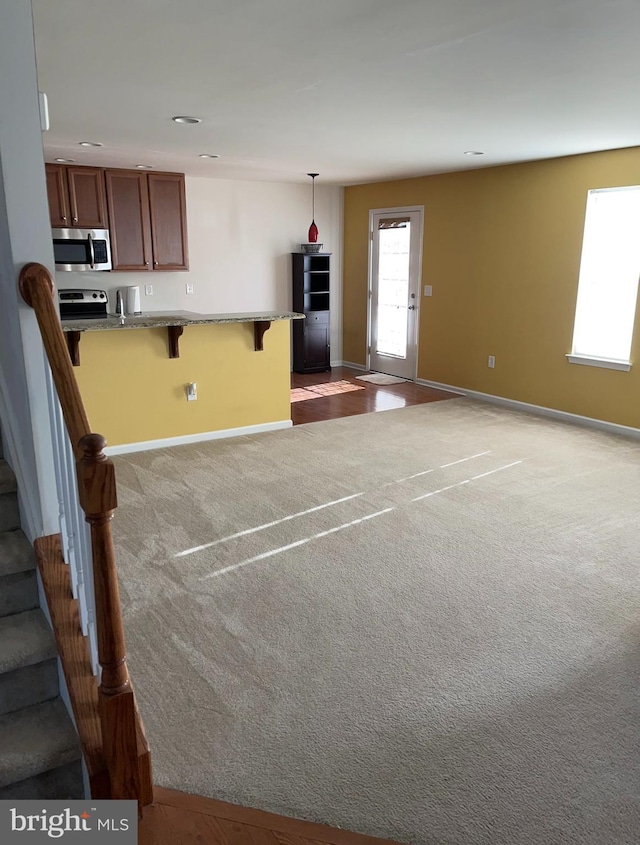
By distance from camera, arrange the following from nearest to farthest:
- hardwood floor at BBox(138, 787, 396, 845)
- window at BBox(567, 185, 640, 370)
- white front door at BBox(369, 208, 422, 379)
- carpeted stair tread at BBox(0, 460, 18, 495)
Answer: hardwood floor at BBox(138, 787, 396, 845)
carpeted stair tread at BBox(0, 460, 18, 495)
window at BBox(567, 185, 640, 370)
white front door at BBox(369, 208, 422, 379)

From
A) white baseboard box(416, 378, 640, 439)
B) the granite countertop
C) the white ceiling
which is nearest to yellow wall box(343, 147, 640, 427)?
white baseboard box(416, 378, 640, 439)

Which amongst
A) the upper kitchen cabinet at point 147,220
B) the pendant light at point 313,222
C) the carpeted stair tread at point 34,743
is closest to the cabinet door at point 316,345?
the pendant light at point 313,222

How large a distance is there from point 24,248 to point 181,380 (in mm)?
3118

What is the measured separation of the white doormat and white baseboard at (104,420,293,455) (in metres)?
2.14

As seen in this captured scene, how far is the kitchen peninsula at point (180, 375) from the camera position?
452 cm

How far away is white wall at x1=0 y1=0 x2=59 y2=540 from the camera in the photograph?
5.52ft

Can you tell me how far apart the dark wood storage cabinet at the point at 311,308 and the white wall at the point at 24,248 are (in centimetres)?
577

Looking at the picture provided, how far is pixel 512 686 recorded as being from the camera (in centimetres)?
224

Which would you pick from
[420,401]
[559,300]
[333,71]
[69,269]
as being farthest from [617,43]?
[69,269]

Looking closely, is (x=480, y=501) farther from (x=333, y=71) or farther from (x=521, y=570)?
(x=333, y=71)

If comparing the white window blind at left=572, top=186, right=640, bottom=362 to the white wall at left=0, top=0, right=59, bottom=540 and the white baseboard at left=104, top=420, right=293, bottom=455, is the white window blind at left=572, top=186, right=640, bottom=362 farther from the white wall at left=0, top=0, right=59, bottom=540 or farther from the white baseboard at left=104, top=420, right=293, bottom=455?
the white wall at left=0, top=0, right=59, bottom=540

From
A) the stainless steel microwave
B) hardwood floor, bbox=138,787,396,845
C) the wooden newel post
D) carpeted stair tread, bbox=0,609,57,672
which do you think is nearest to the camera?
the wooden newel post

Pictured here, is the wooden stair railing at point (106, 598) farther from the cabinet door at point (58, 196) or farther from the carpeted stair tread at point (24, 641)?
the cabinet door at point (58, 196)

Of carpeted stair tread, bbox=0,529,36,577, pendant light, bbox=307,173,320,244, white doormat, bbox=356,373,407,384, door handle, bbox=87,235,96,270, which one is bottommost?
white doormat, bbox=356,373,407,384
